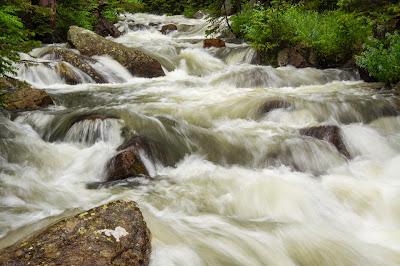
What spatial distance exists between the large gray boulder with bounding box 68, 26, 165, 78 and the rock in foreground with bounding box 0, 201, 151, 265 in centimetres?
712

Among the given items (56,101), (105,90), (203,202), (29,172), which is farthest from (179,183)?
(105,90)

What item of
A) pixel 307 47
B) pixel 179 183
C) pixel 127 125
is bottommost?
pixel 179 183

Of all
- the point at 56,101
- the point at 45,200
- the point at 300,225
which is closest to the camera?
the point at 300,225

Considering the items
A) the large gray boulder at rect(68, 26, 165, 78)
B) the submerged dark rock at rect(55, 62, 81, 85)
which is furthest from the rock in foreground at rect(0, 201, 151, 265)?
the large gray boulder at rect(68, 26, 165, 78)

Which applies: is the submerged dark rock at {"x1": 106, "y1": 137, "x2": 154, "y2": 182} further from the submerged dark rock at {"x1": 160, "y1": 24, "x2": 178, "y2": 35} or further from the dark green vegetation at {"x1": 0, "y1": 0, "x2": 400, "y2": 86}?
the submerged dark rock at {"x1": 160, "y1": 24, "x2": 178, "y2": 35}

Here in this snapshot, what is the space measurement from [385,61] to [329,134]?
2.92 metres

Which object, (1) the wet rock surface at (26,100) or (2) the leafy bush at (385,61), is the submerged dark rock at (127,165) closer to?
(1) the wet rock surface at (26,100)

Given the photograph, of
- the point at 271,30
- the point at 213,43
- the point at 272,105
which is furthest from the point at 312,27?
the point at 272,105

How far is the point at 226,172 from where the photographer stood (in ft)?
14.0

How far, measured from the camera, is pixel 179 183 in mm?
3961

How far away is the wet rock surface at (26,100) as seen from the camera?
5.62m

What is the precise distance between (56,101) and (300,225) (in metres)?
5.35

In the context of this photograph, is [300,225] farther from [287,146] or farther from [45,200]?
[45,200]

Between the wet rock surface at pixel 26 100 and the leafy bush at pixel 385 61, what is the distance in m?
6.58
